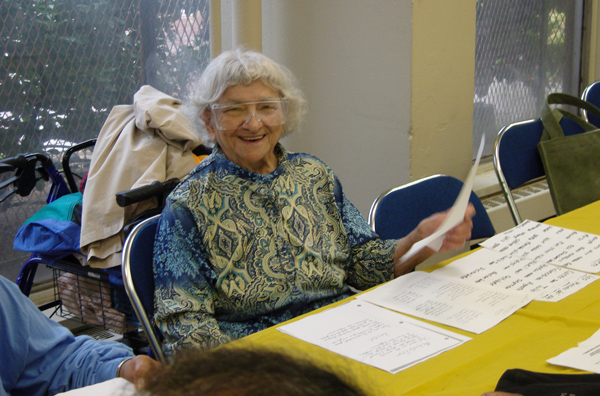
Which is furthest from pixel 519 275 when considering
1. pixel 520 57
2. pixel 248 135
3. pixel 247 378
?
pixel 520 57

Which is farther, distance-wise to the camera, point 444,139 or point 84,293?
point 444,139

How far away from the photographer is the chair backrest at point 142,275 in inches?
59.3

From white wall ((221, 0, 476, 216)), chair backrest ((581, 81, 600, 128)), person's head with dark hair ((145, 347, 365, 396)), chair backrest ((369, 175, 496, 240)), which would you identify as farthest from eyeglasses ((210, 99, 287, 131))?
chair backrest ((581, 81, 600, 128))

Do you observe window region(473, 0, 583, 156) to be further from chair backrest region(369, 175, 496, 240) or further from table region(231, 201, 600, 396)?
table region(231, 201, 600, 396)

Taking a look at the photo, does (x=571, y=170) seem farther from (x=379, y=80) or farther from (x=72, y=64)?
(x=72, y=64)

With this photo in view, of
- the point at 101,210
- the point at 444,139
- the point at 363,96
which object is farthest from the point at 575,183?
the point at 101,210

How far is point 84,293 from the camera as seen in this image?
2482mm

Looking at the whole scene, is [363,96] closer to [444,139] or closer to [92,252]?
[444,139]

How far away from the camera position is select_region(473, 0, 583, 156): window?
13.3 ft

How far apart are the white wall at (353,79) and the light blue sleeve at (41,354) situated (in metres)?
1.85

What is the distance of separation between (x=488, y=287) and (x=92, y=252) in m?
1.53

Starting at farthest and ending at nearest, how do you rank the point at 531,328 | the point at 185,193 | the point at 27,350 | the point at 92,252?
the point at 92,252 → the point at 185,193 → the point at 27,350 → the point at 531,328

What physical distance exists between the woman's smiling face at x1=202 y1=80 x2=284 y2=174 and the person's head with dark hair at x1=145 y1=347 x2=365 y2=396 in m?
1.40

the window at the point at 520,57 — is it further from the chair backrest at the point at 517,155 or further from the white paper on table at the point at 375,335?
the white paper on table at the point at 375,335
